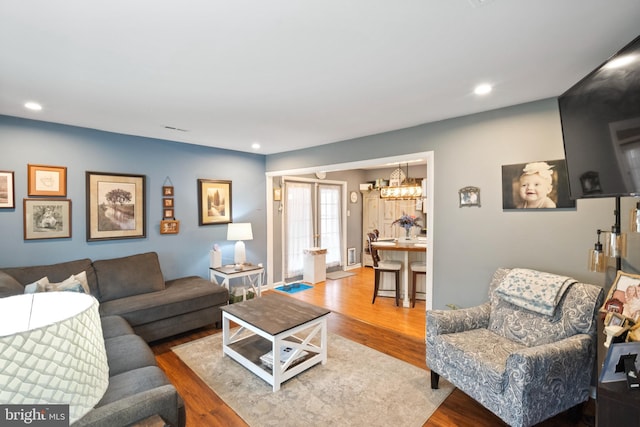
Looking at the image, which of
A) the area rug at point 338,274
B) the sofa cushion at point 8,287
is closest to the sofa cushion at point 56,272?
the sofa cushion at point 8,287

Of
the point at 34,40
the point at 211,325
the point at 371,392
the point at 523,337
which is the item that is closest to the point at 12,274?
the point at 211,325

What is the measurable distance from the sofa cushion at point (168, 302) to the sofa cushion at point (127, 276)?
0.35 feet

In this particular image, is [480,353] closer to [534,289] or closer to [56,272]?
[534,289]

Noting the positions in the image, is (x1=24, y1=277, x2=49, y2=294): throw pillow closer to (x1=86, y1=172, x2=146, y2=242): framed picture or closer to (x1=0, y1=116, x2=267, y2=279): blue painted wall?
(x1=0, y1=116, x2=267, y2=279): blue painted wall

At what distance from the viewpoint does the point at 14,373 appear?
564 millimetres

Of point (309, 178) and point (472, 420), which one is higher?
point (309, 178)

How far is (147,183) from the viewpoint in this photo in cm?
395

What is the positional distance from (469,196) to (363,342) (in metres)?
A: 1.93

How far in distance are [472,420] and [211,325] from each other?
9.78ft

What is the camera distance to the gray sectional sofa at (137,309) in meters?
1.57

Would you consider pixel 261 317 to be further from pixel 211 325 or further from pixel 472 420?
pixel 472 420

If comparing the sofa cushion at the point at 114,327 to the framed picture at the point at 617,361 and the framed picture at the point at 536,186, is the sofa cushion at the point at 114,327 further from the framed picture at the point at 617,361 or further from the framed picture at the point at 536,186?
the framed picture at the point at 536,186

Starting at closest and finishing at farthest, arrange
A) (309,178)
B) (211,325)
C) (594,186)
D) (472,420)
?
(594,186)
(472,420)
(211,325)
(309,178)

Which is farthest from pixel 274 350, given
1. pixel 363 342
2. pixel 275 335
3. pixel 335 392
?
pixel 363 342
